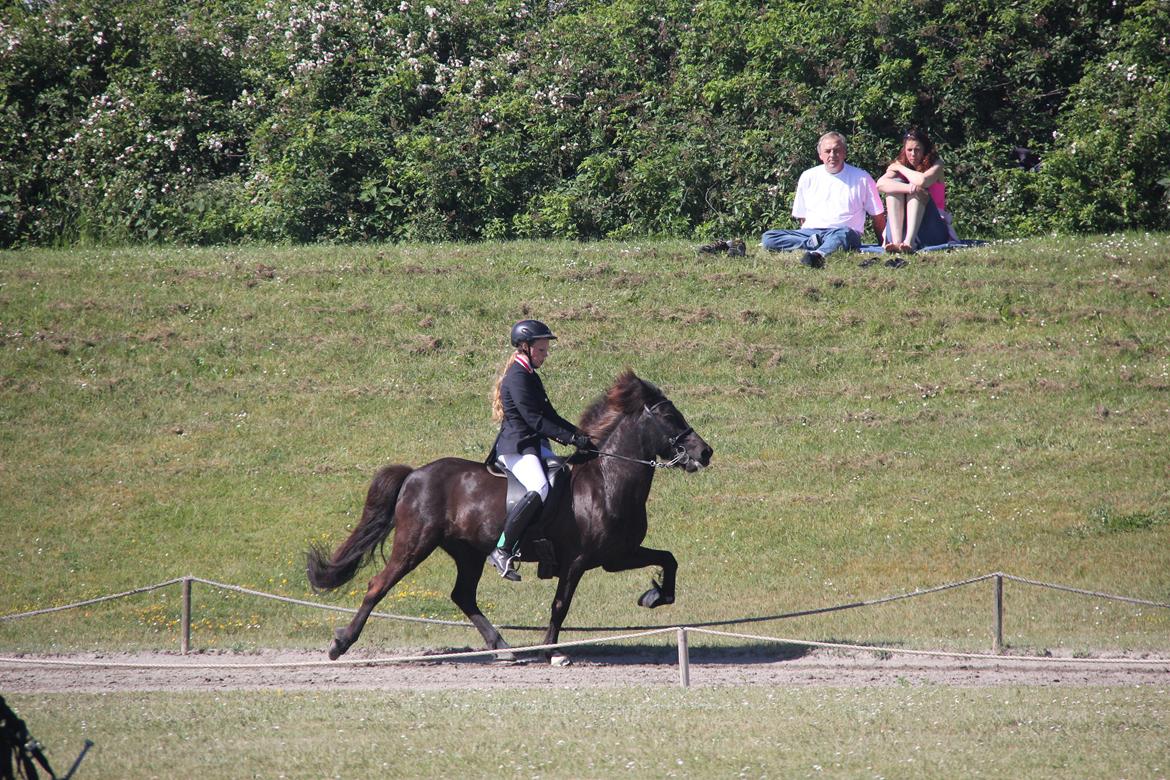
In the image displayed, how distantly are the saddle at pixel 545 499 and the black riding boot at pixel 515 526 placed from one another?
77mm

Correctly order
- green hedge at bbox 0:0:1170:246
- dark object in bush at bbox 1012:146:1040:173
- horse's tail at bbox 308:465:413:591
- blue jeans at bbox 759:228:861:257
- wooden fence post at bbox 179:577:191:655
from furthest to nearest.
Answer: dark object in bush at bbox 1012:146:1040:173 < green hedge at bbox 0:0:1170:246 < blue jeans at bbox 759:228:861:257 < wooden fence post at bbox 179:577:191:655 < horse's tail at bbox 308:465:413:591

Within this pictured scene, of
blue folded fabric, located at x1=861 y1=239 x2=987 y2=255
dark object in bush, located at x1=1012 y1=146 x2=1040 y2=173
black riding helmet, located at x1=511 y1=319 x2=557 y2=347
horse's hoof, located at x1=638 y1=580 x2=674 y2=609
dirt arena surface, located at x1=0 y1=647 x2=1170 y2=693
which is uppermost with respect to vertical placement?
dark object in bush, located at x1=1012 y1=146 x2=1040 y2=173

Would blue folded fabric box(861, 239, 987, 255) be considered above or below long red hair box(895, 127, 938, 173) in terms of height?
below

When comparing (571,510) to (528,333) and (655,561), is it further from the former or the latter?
(528,333)

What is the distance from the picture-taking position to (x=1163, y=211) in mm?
24609

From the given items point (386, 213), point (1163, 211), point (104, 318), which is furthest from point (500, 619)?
point (1163, 211)

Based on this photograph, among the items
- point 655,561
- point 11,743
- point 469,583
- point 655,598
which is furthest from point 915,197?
point 11,743

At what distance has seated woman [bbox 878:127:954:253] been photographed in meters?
21.7

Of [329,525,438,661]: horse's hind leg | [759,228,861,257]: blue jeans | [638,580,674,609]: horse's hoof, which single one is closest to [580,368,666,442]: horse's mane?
[638,580,674,609]: horse's hoof

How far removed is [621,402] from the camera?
40.3 feet

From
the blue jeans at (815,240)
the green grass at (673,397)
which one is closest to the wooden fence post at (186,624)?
the green grass at (673,397)

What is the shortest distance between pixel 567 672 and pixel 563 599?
67 cm

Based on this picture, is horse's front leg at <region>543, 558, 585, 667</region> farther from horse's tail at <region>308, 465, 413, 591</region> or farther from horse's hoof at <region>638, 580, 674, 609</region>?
horse's tail at <region>308, 465, 413, 591</region>

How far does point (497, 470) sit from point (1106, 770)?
238 inches
